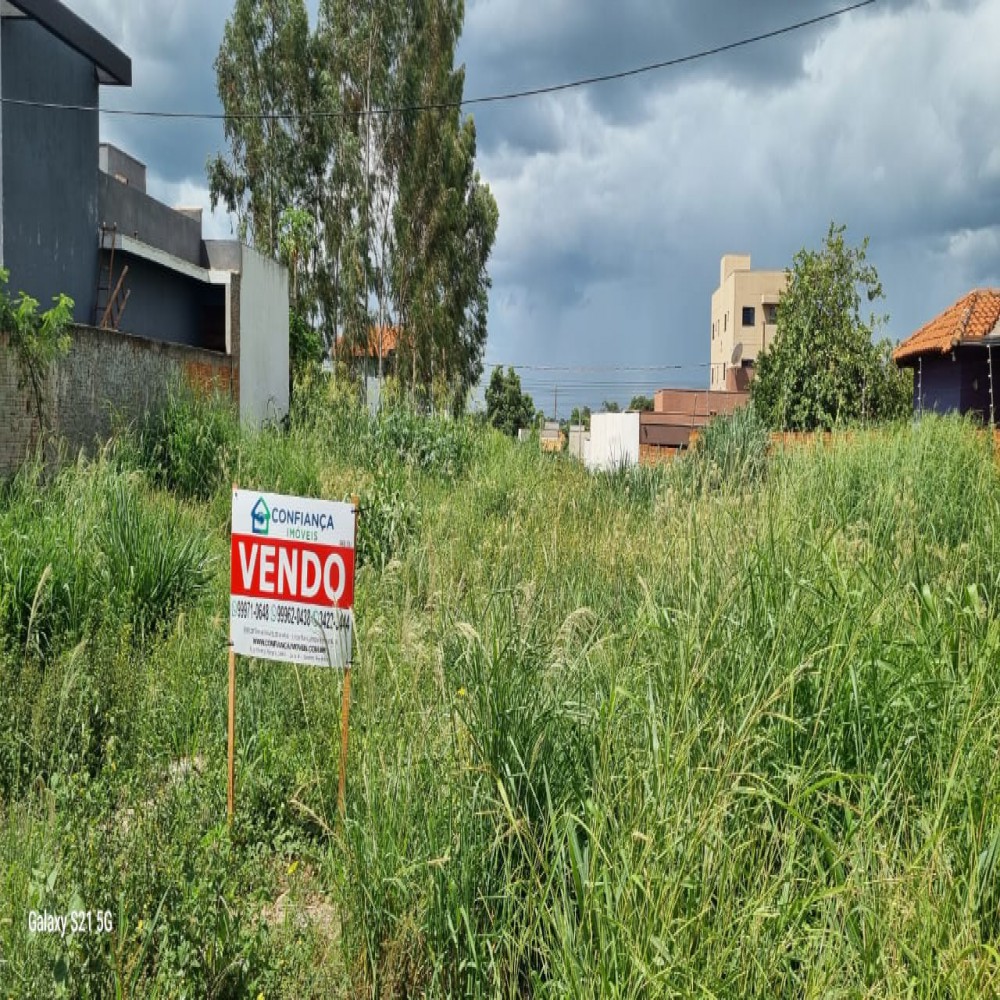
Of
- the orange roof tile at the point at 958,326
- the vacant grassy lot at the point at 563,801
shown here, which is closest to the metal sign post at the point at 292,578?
the vacant grassy lot at the point at 563,801

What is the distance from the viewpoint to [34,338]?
10.2 meters

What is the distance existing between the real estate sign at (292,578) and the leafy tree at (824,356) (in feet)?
58.4

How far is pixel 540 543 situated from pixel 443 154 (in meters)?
27.7

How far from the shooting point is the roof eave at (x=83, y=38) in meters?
15.0

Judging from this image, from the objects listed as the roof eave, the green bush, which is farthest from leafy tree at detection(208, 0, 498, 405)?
the green bush

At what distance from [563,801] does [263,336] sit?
2069 centimetres

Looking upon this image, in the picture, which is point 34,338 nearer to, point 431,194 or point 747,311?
point 431,194

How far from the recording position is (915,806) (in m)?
3.12

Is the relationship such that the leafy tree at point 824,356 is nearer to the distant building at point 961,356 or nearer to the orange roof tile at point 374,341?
the distant building at point 961,356

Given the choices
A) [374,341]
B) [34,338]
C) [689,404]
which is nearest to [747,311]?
[689,404]

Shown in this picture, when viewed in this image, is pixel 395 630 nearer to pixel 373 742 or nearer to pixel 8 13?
pixel 373 742

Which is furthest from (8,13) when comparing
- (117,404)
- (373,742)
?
(373,742)

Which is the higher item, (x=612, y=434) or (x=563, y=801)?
(x=612, y=434)

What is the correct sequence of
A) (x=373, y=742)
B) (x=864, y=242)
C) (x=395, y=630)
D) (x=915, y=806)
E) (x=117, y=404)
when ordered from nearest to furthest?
(x=915, y=806), (x=373, y=742), (x=395, y=630), (x=117, y=404), (x=864, y=242)
